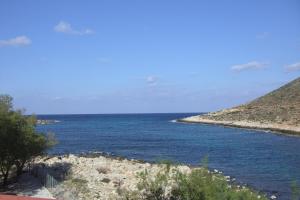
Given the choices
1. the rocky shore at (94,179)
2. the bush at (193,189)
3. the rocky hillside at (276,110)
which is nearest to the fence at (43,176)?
the rocky shore at (94,179)

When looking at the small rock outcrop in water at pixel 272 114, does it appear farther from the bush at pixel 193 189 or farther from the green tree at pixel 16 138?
the bush at pixel 193 189

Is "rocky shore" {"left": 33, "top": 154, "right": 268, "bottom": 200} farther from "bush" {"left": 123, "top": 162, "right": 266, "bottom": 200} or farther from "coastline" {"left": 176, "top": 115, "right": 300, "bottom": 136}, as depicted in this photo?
"coastline" {"left": 176, "top": 115, "right": 300, "bottom": 136}

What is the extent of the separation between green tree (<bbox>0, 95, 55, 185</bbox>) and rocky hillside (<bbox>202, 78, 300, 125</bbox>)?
80424 millimetres

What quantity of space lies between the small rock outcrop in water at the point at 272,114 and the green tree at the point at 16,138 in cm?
7069

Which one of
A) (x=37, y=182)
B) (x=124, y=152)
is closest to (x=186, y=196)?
(x=37, y=182)

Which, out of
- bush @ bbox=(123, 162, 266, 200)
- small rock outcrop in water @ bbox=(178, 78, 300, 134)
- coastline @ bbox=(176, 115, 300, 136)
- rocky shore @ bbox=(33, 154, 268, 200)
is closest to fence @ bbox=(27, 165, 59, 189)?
rocky shore @ bbox=(33, 154, 268, 200)

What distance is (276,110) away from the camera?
13250cm

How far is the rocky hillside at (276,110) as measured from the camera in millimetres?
120812

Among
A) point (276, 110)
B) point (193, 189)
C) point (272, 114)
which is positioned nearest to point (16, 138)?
point (193, 189)

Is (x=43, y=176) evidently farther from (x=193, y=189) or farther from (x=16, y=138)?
(x=193, y=189)

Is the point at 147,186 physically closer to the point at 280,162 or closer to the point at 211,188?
the point at 211,188

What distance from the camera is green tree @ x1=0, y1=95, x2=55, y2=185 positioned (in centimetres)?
3809

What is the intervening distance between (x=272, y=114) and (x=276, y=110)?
2.78m

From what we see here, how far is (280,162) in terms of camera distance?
5681 centimetres
